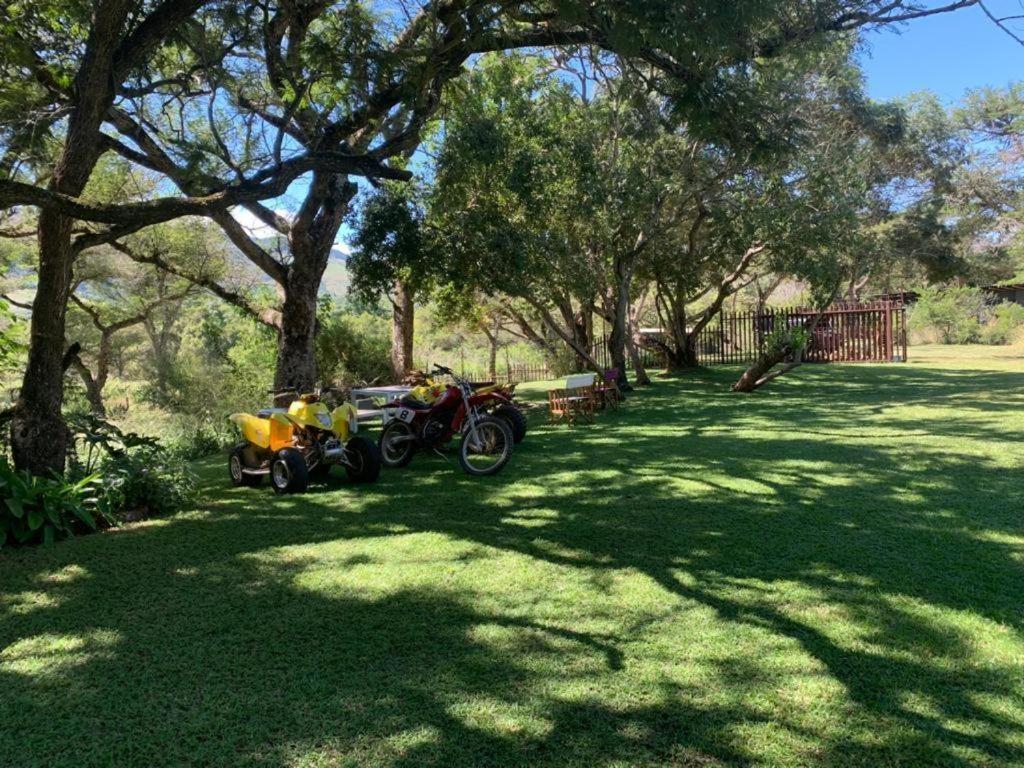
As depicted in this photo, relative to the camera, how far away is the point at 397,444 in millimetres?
7852

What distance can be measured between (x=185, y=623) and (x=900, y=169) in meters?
29.4

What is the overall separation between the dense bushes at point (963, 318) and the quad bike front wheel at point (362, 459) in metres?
27.9

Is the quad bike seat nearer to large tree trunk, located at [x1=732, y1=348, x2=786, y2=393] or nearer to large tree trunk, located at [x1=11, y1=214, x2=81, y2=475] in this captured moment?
large tree trunk, located at [x1=11, y1=214, x2=81, y2=475]

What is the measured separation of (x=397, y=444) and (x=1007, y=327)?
27546 millimetres

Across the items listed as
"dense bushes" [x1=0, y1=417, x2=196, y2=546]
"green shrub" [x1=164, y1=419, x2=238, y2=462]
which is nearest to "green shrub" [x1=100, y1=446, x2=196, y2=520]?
"dense bushes" [x1=0, y1=417, x2=196, y2=546]

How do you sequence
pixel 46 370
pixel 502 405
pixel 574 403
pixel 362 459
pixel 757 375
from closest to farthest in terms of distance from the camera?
pixel 46 370 < pixel 362 459 < pixel 502 405 < pixel 574 403 < pixel 757 375

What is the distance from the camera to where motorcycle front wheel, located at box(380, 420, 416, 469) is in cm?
778

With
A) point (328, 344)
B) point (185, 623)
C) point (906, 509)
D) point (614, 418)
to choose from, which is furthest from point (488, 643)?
point (328, 344)

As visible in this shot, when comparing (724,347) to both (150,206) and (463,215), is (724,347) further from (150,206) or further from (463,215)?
(150,206)

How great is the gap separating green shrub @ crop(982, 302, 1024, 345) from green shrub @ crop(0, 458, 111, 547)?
30361 mm

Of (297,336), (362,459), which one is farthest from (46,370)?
(297,336)

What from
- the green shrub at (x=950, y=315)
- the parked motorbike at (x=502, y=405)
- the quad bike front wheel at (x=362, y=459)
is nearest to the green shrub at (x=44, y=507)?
the quad bike front wheel at (x=362, y=459)

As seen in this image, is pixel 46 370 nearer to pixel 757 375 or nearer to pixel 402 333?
pixel 402 333

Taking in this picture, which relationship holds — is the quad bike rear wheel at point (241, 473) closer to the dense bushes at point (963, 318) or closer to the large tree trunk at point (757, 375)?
the large tree trunk at point (757, 375)
